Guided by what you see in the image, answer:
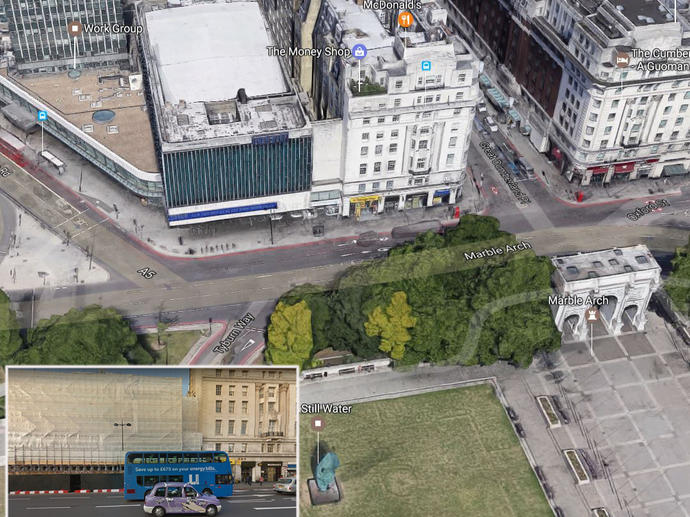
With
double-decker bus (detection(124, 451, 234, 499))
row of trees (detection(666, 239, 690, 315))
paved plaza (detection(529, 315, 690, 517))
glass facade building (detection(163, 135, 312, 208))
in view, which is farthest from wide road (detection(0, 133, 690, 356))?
double-decker bus (detection(124, 451, 234, 499))

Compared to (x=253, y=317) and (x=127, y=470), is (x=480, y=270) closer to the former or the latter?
(x=253, y=317)

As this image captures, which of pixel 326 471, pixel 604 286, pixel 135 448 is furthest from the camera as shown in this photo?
pixel 604 286

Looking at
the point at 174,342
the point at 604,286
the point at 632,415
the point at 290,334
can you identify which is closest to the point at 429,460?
the point at 290,334

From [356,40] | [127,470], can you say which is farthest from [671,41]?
[127,470]

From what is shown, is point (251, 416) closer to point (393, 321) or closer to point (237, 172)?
point (393, 321)

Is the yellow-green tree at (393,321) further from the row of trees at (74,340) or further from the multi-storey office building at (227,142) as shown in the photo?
the multi-storey office building at (227,142)
